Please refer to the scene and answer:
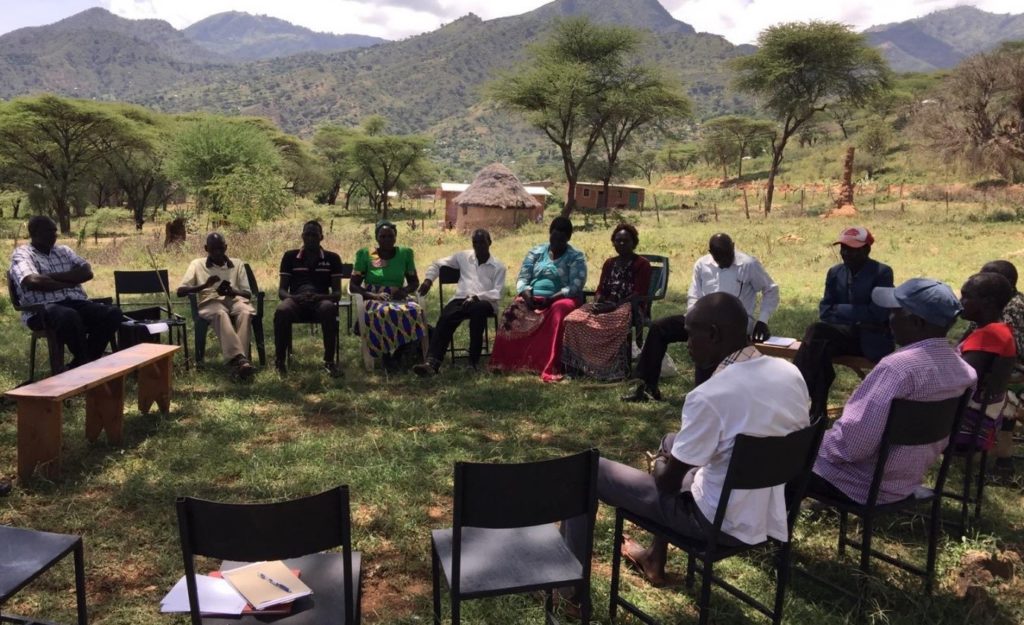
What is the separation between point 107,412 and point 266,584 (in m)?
2.83

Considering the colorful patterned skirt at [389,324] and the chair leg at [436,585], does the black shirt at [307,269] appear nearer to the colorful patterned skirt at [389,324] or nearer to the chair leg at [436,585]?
the colorful patterned skirt at [389,324]

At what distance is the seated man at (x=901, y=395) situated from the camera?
9.52 ft

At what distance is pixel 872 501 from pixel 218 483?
3.18 m

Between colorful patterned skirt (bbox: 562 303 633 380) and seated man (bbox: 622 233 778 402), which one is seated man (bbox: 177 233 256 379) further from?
seated man (bbox: 622 233 778 402)

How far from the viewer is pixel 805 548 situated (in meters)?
3.39

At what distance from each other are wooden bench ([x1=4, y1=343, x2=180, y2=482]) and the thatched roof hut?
2058 cm

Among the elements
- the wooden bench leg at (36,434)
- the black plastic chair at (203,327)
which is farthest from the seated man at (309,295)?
the wooden bench leg at (36,434)

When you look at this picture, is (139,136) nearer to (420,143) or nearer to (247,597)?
(420,143)

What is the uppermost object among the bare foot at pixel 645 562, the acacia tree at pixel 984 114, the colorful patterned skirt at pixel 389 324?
the acacia tree at pixel 984 114

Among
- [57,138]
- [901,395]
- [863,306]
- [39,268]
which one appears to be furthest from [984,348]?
[57,138]

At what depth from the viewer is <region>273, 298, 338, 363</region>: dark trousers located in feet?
20.5

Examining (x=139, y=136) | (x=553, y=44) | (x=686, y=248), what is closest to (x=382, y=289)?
(x=686, y=248)

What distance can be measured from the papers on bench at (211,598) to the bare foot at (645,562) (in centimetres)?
161

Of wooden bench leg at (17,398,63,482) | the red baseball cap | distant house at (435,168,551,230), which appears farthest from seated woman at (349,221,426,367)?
distant house at (435,168,551,230)
